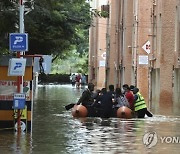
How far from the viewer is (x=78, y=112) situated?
26.2 meters

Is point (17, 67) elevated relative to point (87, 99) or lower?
elevated

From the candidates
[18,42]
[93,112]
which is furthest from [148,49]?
[18,42]

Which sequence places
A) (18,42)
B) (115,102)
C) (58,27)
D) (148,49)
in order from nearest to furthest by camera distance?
(18,42), (115,102), (58,27), (148,49)

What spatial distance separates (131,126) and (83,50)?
293 ft

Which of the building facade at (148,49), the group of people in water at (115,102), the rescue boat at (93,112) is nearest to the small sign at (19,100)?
the group of people in water at (115,102)

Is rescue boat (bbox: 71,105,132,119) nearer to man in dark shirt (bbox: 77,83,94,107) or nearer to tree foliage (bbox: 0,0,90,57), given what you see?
man in dark shirt (bbox: 77,83,94,107)

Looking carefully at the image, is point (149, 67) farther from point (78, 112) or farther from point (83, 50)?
point (83, 50)

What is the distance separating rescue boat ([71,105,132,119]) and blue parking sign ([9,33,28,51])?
8907mm

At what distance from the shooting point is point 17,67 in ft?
56.7

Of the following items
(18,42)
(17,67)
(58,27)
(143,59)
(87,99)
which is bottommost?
(87,99)

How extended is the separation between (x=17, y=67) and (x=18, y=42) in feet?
2.43

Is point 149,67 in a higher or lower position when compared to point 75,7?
lower

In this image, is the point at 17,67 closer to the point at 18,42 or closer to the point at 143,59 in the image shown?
the point at 18,42

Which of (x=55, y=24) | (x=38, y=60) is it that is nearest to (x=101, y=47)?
(x=55, y=24)
